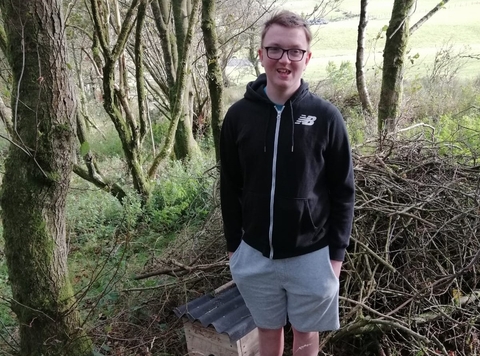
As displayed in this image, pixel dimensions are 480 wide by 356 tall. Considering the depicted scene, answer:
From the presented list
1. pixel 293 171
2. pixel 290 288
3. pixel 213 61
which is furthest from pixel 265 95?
A: pixel 213 61

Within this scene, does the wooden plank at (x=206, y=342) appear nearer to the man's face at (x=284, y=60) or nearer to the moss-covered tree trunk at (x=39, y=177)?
the moss-covered tree trunk at (x=39, y=177)

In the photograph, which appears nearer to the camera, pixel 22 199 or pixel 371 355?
pixel 22 199

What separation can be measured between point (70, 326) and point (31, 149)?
1158 millimetres

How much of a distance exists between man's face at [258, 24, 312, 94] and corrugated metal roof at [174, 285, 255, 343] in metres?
1.47

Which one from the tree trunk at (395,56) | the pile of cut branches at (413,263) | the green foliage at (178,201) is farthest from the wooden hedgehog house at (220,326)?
the tree trunk at (395,56)

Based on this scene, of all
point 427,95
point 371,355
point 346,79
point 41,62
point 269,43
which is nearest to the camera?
point 269,43

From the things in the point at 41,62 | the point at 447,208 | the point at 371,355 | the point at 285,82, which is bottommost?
the point at 371,355

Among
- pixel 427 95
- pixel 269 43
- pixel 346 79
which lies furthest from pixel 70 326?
pixel 346 79

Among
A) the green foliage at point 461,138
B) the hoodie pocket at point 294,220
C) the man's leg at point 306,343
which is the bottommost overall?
the man's leg at point 306,343

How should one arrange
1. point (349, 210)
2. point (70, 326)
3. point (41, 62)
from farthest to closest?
point (70, 326)
point (41, 62)
point (349, 210)

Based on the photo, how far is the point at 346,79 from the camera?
11602mm

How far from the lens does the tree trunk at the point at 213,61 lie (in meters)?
4.92

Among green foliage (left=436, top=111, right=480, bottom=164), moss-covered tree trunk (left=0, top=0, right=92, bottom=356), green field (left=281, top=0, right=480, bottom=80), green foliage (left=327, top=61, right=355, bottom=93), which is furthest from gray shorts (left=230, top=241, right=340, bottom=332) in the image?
green field (left=281, top=0, right=480, bottom=80)

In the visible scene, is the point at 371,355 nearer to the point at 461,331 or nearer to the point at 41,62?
the point at 461,331
